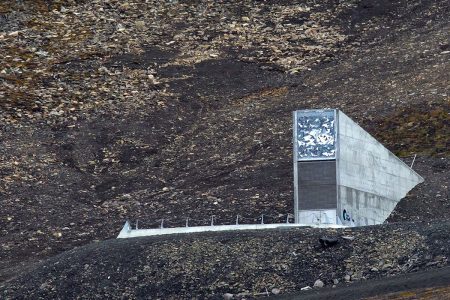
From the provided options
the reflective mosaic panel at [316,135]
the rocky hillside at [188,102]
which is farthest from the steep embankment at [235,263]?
the rocky hillside at [188,102]

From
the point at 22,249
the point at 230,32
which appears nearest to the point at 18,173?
the point at 22,249

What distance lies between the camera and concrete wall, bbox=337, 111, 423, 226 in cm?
2555

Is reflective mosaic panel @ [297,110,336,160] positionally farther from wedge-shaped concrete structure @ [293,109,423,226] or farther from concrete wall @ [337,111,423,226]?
concrete wall @ [337,111,423,226]

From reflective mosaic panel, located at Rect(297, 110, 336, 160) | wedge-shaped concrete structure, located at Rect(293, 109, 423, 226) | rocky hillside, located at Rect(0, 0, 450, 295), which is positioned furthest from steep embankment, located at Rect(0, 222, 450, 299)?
rocky hillside, located at Rect(0, 0, 450, 295)

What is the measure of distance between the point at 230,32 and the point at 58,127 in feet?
28.0

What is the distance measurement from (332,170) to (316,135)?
781 millimetres

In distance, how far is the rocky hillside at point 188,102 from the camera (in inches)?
1163

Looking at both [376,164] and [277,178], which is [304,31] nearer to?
[277,178]

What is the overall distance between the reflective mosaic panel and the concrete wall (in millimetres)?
174

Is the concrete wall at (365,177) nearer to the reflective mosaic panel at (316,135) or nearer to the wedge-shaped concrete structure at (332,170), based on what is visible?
the wedge-shaped concrete structure at (332,170)

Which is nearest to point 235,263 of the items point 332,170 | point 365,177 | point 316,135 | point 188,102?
point 332,170

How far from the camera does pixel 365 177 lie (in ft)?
86.7

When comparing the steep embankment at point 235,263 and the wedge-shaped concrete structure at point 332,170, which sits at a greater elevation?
the wedge-shaped concrete structure at point 332,170

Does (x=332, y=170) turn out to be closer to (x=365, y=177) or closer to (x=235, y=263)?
(x=365, y=177)
